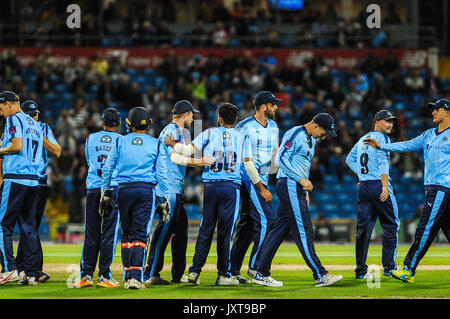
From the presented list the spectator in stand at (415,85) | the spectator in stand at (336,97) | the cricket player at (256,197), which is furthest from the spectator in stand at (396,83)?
the cricket player at (256,197)

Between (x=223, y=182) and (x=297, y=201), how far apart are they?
41.5 inches

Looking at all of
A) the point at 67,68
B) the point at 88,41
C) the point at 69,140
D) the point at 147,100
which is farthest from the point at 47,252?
the point at 88,41

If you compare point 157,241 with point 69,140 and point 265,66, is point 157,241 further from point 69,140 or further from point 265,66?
point 265,66

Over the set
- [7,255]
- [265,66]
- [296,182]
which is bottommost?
[7,255]

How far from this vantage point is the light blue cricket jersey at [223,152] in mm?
10875

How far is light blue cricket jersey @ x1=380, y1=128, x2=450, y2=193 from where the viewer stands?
1133 cm

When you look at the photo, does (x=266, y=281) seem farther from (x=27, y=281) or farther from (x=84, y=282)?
(x=27, y=281)

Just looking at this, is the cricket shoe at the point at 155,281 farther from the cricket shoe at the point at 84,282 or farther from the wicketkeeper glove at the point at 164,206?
the wicketkeeper glove at the point at 164,206

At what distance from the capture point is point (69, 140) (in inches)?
966

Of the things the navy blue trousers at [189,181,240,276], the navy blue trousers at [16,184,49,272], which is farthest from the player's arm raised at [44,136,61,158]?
the navy blue trousers at [189,181,240,276]

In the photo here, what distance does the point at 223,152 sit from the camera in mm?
10945

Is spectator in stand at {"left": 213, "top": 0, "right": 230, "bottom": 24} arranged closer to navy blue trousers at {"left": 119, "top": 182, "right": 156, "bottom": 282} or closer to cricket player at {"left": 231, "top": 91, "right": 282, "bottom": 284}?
cricket player at {"left": 231, "top": 91, "right": 282, "bottom": 284}

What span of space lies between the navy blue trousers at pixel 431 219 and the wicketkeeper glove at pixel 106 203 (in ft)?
14.3

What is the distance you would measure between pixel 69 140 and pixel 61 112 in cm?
136
